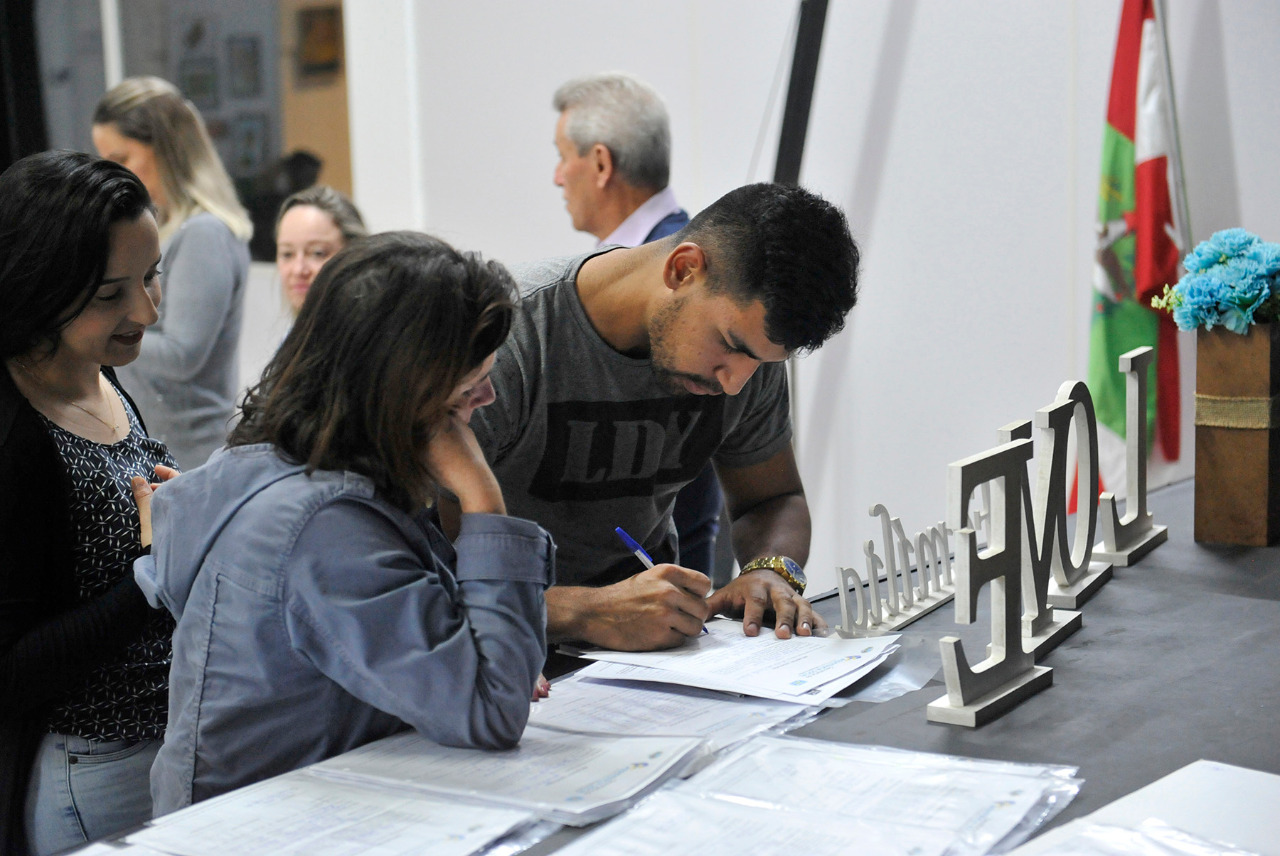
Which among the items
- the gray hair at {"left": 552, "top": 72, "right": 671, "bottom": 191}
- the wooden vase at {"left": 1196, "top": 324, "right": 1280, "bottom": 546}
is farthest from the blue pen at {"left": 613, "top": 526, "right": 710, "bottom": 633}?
the gray hair at {"left": 552, "top": 72, "right": 671, "bottom": 191}

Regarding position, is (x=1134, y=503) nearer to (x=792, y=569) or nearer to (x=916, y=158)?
(x=792, y=569)

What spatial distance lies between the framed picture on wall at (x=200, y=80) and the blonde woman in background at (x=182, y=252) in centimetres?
222

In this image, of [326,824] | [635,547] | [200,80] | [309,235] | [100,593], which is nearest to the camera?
[326,824]

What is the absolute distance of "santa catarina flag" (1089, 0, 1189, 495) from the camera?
10.1ft

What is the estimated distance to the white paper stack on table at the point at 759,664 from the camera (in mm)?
1379

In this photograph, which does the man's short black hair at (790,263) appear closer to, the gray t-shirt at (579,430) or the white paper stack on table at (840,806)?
the gray t-shirt at (579,430)

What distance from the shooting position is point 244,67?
5109 millimetres

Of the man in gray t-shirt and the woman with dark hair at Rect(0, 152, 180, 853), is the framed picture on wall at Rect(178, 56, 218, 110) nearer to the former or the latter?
the man in gray t-shirt

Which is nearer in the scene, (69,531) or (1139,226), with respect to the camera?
(69,531)

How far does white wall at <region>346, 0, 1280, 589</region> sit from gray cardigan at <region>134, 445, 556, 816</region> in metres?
2.50

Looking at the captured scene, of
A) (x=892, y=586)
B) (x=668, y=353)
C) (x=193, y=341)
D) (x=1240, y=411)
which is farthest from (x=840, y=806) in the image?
(x=193, y=341)

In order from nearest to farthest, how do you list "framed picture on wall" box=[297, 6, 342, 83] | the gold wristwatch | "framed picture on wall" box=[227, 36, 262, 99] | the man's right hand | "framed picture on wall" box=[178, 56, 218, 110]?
the man's right hand < the gold wristwatch < "framed picture on wall" box=[297, 6, 342, 83] < "framed picture on wall" box=[227, 36, 262, 99] < "framed picture on wall" box=[178, 56, 218, 110]

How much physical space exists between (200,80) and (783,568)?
4.41 meters

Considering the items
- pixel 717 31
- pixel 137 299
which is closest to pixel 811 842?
pixel 137 299
